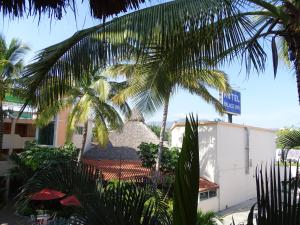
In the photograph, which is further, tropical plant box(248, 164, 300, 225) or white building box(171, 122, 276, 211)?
white building box(171, 122, 276, 211)

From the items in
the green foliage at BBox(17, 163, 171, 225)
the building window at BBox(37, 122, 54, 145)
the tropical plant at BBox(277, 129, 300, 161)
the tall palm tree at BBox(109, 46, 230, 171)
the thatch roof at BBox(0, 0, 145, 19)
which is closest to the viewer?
the green foliage at BBox(17, 163, 171, 225)

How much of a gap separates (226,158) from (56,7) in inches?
756

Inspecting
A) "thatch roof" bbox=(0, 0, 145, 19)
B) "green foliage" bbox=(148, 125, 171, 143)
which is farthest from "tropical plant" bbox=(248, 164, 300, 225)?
"green foliage" bbox=(148, 125, 171, 143)

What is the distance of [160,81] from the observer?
24.5 ft

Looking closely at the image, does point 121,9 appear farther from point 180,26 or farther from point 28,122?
point 28,122


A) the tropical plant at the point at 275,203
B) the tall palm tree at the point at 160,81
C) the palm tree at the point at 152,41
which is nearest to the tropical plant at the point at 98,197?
the tropical plant at the point at 275,203

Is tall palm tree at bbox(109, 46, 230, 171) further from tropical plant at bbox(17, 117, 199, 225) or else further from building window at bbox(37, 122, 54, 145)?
building window at bbox(37, 122, 54, 145)

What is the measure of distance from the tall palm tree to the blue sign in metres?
5.48

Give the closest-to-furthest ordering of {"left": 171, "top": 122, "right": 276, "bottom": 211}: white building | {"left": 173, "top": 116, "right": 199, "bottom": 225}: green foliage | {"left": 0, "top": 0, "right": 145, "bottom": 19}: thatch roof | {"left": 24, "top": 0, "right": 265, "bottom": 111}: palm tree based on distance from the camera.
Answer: {"left": 173, "top": 116, "right": 199, "bottom": 225}: green foliage, {"left": 0, "top": 0, "right": 145, "bottom": 19}: thatch roof, {"left": 24, "top": 0, "right": 265, "bottom": 111}: palm tree, {"left": 171, "top": 122, "right": 276, "bottom": 211}: white building

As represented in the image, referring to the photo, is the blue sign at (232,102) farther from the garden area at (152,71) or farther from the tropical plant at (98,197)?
the tropical plant at (98,197)

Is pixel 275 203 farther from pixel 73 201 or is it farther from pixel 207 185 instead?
pixel 207 185

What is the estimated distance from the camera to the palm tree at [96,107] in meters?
18.7

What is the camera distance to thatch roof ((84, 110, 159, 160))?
26547mm

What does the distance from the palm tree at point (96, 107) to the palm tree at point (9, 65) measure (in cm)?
230
